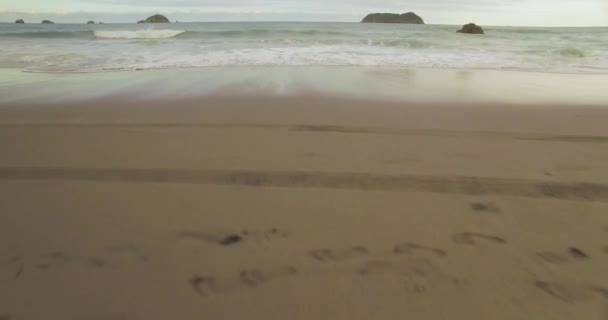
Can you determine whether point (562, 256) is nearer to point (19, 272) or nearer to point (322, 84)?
point (19, 272)

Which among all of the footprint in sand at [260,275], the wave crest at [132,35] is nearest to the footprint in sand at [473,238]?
the footprint in sand at [260,275]

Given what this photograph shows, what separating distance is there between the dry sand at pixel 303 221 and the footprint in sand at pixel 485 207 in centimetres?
2

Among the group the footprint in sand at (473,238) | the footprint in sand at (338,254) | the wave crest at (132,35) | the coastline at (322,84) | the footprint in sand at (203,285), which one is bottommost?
the footprint in sand at (203,285)

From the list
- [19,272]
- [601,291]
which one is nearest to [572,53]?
[601,291]

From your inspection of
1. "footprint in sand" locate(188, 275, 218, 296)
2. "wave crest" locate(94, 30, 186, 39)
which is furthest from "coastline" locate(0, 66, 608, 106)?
"wave crest" locate(94, 30, 186, 39)

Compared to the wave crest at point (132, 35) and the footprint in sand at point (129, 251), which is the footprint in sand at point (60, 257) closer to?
the footprint in sand at point (129, 251)

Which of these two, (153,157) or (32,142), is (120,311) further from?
(32,142)

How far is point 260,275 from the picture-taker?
6.36 ft

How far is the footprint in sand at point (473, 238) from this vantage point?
2.21 metres

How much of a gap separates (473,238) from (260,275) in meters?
1.20

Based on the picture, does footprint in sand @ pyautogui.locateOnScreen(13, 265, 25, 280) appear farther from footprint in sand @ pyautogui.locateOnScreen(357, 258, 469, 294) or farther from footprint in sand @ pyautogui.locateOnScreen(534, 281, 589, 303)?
footprint in sand @ pyautogui.locateOnScreen(534, 281, 589, 303)

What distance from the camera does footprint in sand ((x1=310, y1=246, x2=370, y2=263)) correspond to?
6.78ft

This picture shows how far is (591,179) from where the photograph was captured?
3.07 m

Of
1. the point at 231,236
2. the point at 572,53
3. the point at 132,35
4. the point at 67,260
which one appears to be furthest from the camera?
the point at 132,35
